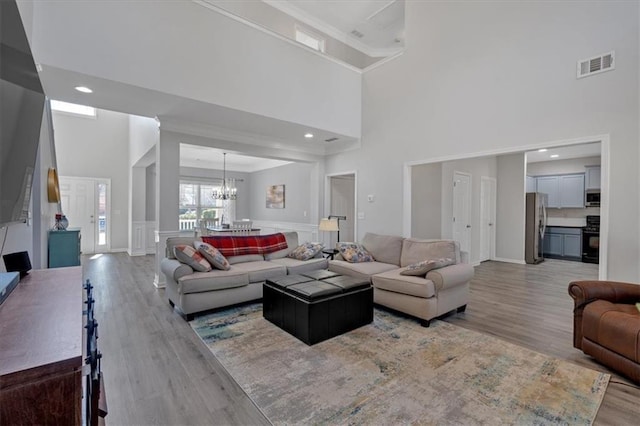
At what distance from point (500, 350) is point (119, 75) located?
481 centimetres

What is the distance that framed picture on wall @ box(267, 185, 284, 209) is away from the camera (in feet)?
30.0

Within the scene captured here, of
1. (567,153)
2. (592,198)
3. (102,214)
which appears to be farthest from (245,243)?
(592,198)

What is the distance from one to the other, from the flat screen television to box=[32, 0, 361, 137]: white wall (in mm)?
1883

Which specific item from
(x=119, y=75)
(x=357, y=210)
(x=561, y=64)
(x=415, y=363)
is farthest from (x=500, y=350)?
(x=119, y=75)

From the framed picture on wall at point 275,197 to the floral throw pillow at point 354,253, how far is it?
15.6 feet

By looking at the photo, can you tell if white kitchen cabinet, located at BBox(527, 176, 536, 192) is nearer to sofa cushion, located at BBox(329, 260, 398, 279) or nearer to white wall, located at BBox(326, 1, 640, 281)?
white wall, located at BBox(326, 1, 640, 281)

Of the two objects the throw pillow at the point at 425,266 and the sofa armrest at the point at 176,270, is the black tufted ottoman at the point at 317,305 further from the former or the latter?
the sofa armrest at the point at 176,270

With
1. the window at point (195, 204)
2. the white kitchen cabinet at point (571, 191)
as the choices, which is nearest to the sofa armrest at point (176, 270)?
the window at point (195, 204)

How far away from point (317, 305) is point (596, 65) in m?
3.95

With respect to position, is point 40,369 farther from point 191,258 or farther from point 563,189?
point 563,189

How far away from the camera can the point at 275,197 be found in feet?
31.0

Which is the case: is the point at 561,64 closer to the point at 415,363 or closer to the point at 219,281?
the point at 415,363

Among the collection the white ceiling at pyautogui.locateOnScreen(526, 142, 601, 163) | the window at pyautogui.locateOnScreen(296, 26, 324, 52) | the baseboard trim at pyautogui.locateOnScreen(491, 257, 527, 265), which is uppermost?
the window at pyautogui.locateOnScreen(296, 26, 324, 52)

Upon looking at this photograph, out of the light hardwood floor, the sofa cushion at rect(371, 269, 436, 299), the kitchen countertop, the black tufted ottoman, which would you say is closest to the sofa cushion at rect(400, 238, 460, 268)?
the sofa cushion at rect(371, 269, 436, 299)
